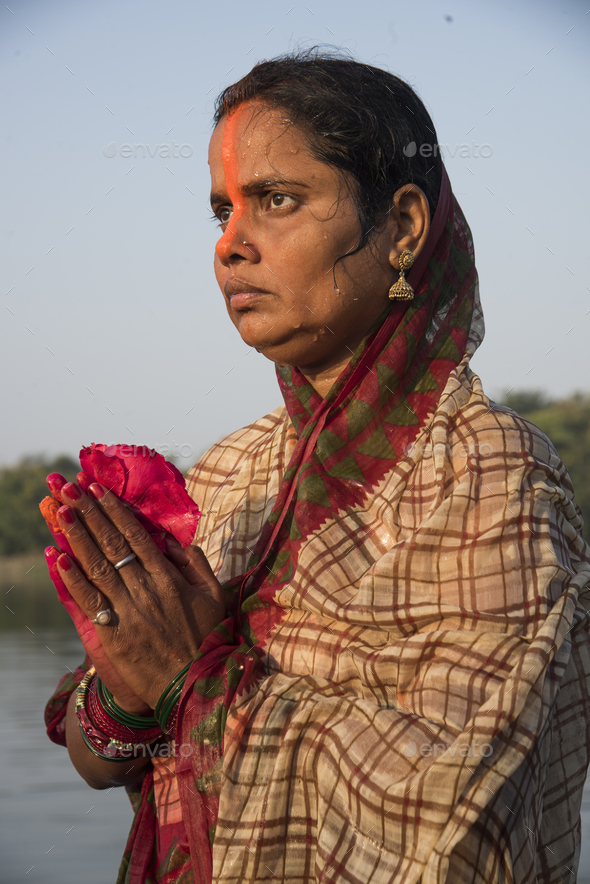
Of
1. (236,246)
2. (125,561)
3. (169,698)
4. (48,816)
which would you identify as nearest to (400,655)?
(169,698)

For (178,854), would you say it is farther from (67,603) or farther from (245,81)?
(245,81)

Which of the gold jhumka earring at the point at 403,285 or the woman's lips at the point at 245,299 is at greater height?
the gold jhumka earring at the point at 403,285

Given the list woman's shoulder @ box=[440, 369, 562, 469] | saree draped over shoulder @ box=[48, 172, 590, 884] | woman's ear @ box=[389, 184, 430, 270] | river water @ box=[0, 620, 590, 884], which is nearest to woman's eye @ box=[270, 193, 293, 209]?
woman's ear @ box=[389, 184, 430, 270]

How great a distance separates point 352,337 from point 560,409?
5174cm

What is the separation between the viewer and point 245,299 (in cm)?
207

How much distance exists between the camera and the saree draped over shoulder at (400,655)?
162cm

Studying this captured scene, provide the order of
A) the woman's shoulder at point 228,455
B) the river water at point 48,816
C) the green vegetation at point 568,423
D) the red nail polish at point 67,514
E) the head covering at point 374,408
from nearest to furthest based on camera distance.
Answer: the red nail polish at point 67,514
the head covering at point 374,408
the woman's shoulder at point 228,455
the river water at point 48,816
the green vegetation at point 568,423

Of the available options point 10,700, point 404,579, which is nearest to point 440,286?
point 404,579

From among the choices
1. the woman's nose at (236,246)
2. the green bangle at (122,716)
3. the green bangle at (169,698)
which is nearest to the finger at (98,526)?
the green bangle at (169,698)

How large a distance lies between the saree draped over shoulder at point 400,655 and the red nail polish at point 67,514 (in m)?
0.43

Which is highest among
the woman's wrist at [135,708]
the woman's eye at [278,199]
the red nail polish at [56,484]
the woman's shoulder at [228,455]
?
the woman's eye at [278,199]

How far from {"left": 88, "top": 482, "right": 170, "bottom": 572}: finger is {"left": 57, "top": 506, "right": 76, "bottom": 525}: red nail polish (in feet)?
0.24

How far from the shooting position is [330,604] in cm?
190

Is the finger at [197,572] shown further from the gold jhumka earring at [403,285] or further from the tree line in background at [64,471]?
the tree line in background at [64,471]
